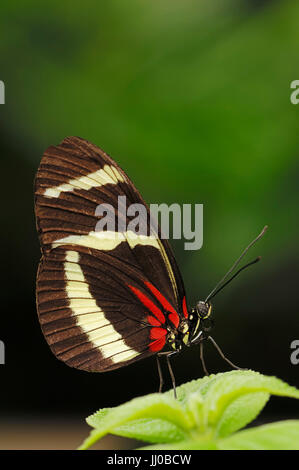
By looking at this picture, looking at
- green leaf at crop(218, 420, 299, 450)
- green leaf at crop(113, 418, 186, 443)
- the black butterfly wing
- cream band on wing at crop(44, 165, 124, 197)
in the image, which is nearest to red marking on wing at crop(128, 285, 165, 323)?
the black butterfly wing

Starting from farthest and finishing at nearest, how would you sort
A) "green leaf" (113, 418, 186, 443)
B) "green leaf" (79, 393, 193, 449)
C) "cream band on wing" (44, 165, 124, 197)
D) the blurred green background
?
the blurred green background
"cream band on wing" (44, 165, 124, 197)
"green leaf" (113, 418, 186, 443)
"green leaf" (79, 393, 193, 449)

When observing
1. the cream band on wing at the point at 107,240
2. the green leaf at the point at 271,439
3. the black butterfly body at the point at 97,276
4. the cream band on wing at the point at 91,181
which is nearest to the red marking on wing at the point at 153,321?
the black butterfly body at the point at 97,276

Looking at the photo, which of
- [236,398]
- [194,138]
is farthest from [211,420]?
[194,138]

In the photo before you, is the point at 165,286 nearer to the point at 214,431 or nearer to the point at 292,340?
the point at 214,431

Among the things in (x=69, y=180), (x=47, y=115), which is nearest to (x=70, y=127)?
(x=47, y=115)

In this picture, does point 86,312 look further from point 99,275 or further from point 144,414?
point 144,414

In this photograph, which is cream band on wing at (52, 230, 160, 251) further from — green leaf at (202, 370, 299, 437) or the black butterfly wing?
green leaf at (202, 370, 299, 437)
